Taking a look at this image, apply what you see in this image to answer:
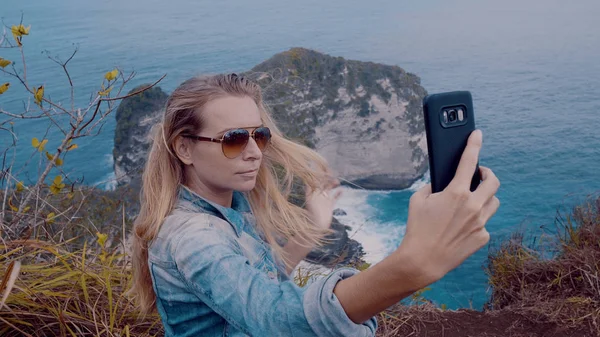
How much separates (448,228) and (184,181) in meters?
0.99

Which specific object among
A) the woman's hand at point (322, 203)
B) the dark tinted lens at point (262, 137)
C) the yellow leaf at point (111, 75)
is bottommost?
the woman's hand at point (322, 203)

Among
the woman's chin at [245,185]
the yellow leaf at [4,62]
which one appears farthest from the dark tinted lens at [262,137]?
→ the yellow leaf at [4,62]

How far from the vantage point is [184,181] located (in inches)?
61.8

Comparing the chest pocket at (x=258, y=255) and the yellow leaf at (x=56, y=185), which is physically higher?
the chest pocket at (x=258, y=255)

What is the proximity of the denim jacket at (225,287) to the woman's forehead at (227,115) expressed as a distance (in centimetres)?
21

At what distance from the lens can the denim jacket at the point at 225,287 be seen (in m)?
0.87

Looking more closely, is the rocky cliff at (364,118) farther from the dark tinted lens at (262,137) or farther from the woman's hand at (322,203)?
the dark tinted lens at (262,137)

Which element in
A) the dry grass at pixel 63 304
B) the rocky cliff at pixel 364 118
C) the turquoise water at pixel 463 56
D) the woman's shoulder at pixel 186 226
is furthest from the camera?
the rocky cliff at pixel 364 118

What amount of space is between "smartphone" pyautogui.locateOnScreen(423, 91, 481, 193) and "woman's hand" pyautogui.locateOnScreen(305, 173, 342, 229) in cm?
70

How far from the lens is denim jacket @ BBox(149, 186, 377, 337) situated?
0.87 m

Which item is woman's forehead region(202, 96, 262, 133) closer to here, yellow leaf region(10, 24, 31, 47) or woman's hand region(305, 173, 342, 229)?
woman's hand region(305, 173, 342, 229)

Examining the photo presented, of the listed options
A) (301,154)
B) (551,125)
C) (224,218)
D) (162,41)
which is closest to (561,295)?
(301,154)

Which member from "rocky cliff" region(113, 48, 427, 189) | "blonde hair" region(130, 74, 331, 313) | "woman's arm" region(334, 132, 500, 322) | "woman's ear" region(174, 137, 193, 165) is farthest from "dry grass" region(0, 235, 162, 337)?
"rocky cliff" region(113, 48, 427, 189)

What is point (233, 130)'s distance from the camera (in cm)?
144
